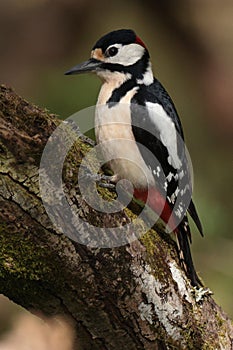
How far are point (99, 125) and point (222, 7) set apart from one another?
13.4ft

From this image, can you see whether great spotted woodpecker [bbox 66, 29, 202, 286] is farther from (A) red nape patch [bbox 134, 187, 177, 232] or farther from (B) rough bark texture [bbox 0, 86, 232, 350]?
(B) rough bark texture [bbox 0, 86, 232, 350]

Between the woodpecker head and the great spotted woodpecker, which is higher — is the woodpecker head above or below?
above

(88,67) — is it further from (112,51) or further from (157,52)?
(157,52)

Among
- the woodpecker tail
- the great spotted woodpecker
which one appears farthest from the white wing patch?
the woodpecker tail

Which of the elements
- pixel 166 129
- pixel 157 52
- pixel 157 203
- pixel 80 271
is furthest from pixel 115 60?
pixel 157 52

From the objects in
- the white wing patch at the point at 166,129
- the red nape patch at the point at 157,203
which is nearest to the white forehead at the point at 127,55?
the white wing patch at the point at 166,129

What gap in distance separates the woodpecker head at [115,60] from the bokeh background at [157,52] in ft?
7.40

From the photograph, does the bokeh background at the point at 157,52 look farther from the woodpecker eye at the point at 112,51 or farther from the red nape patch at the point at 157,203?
the red nape patch at the point at 157,203

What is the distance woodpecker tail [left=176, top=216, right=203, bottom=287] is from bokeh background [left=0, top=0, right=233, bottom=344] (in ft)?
8.34

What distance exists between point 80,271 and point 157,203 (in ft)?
2.68

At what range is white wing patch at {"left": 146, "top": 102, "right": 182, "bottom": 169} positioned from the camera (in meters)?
2.81

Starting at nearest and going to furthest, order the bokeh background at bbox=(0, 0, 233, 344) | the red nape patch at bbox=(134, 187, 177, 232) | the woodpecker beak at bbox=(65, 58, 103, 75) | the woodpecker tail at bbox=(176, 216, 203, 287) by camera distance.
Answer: the woodpecker tail at bbox=(176, 216, 203, 287), the red nape patch at bbox=(134, 187, 177, 232), the woodpecker beak at bbox=(65, 58, 103, 75), the bokeh background at bbox=(0, 0, 233, 344)

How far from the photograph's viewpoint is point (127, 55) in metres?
3.04

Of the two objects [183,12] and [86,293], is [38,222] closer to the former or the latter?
[86,293]
